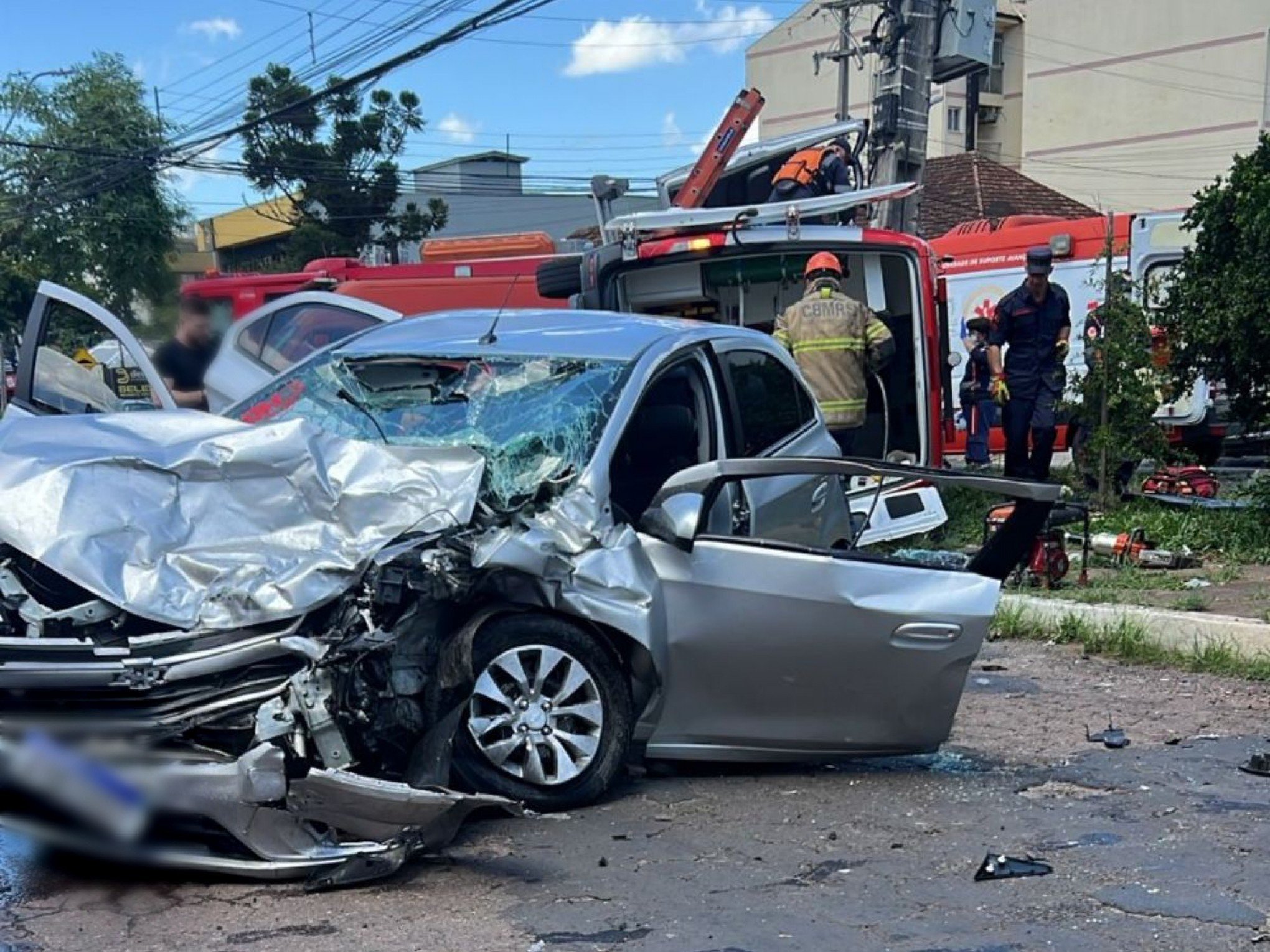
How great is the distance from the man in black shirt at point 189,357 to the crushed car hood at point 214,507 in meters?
3.85

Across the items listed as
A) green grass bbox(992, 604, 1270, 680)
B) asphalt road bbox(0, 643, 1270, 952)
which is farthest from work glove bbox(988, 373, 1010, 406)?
asphalt road bbox(0, 643, 1270, 952)

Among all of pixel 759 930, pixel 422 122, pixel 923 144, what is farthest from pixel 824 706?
pixel 422 122

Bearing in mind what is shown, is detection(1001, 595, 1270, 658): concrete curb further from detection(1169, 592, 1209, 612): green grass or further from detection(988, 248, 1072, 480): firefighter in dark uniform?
detection(988, 248, 1072, 480): firefighter in dark uniform

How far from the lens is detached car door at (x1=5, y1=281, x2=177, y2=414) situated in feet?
24.9

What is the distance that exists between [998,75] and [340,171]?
27279mm

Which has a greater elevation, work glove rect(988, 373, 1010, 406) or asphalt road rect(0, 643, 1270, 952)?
work glove rect(988, 373, 1010, 406)

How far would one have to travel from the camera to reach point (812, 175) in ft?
36.3

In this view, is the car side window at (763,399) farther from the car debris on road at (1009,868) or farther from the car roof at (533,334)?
the car debris on road at (1009,868)

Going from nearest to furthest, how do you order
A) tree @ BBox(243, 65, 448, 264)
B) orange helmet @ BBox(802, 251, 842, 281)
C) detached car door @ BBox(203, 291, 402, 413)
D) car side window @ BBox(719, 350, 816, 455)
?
car side window @ BBox(719, 350, 816, 455) → detached car door @ BBox(203, 291, 402, 413) → orange helmet @ BBox(802, 251, 842, 281) → tree @ BBox(243, 65, 448, 264)

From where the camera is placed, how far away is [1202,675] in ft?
21.3

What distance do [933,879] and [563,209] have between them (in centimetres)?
4607

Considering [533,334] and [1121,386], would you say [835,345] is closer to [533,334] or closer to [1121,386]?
[1121,386]

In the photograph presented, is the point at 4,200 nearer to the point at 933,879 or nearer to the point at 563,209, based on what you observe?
the point at 563,209

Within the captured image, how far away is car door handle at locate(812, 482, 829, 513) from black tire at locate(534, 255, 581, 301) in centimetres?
502
